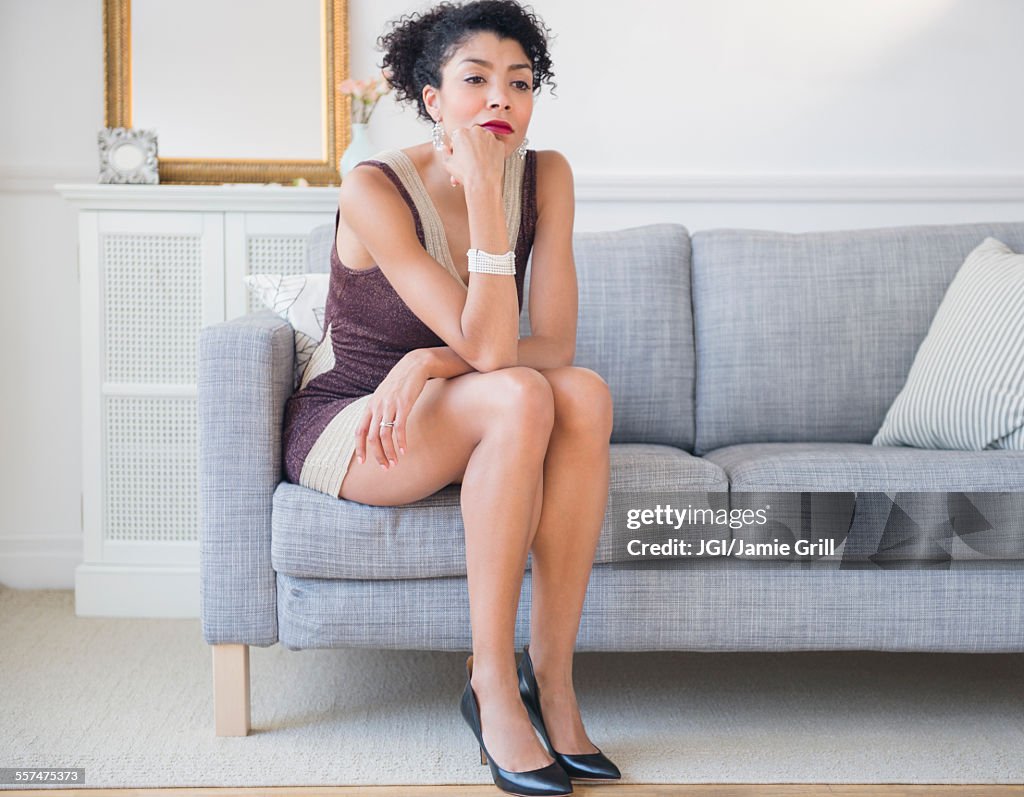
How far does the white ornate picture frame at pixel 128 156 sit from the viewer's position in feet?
8.25

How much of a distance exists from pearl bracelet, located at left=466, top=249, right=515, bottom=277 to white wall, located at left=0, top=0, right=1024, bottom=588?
3.81 ft

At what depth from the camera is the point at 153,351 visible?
8.22 ft

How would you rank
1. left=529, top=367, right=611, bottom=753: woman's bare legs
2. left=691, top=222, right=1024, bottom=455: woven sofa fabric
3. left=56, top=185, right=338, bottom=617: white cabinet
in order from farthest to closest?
left=56, top=185, right=338, bottom=617: white cabinet → left=691, top=222, right=1024, bottom=455: woven sofa fabric → left=529, top=367, right=611, bottom=753: woman's bare legs

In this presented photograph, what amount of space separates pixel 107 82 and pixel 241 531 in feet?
4.73

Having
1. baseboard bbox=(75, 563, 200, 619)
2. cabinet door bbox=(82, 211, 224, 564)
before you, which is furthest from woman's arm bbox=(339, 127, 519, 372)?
baseboard bbox=(75, 563, 200, 619)

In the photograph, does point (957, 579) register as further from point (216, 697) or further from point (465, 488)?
point (216, 697)

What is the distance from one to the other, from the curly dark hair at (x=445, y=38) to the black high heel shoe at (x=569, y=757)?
0.95 metres

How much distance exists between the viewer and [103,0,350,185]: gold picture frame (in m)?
2.61

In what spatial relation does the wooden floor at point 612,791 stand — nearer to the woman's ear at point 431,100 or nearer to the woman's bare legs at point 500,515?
the woman's bare legs at point 500,515

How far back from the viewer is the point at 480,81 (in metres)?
1.71

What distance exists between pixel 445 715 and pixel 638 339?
883mm

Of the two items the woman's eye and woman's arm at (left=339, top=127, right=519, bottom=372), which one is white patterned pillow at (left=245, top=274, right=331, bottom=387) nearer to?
woman's arm at (left=339, top=127, right=519, bottom=372)

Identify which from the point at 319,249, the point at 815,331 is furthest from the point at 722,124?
the point at 319,249

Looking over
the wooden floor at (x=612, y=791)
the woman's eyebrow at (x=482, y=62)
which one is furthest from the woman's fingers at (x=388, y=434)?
the woman's eyebrow at (x=482, y=62)
